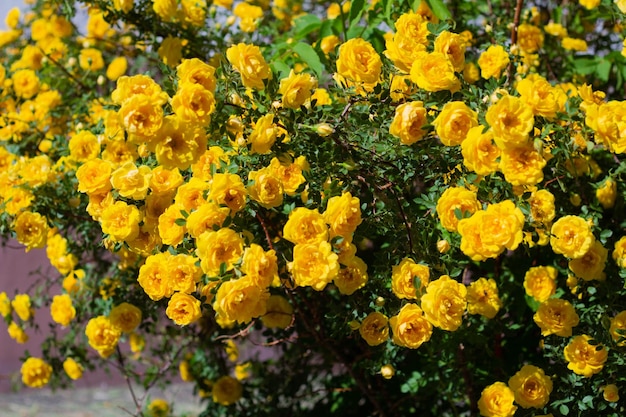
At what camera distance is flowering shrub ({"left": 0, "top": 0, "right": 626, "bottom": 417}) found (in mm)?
1452

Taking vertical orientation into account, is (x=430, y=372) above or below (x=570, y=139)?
below

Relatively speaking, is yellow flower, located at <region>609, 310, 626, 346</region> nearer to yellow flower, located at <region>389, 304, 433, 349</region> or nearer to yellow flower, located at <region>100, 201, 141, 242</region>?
yellow flower, located at <region>389, 304, 433, 349</region>

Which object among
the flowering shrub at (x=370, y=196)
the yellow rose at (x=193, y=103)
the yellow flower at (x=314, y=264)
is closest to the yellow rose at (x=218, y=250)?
the flowering shrub at (x=370, y=196)

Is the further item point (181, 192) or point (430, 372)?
point (430, 372)

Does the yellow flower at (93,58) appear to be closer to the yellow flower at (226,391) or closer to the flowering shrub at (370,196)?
the flowering shrub at (370,196)

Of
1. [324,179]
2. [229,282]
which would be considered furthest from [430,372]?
[229,282]

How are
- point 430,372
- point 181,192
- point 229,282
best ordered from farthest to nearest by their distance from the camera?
point 430,372, point 181,192, point 229,282

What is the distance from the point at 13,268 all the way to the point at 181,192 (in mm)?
4524

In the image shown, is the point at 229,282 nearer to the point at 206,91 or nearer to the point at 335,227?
the point at 335,227

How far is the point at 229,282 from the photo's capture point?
1.40 m

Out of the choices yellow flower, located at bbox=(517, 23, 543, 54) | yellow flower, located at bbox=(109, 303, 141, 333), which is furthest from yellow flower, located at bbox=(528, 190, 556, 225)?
yellow flower, located at bbox=(109, 303, 141, 333)

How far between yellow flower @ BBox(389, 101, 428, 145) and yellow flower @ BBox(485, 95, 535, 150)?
0.13 metres

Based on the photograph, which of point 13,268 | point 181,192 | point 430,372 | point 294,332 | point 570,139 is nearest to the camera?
point 181,192

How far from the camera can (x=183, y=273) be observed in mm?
1512
